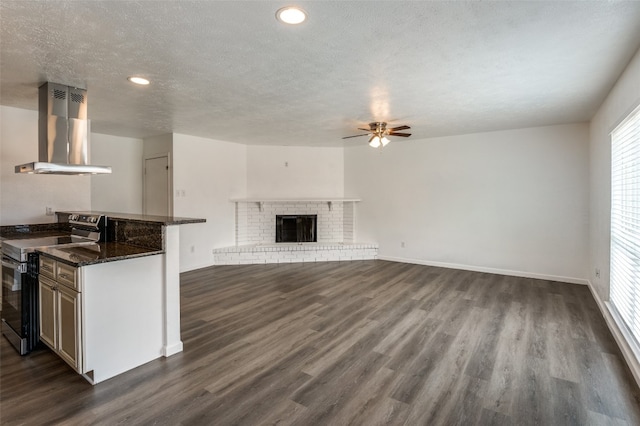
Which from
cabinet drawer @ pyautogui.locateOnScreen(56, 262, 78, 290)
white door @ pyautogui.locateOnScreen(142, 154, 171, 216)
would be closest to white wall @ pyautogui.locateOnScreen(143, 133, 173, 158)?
white door @ pyautogui.locateOnScreen(142, 154, 171, 216)

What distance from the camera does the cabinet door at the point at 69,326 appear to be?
7.34ft

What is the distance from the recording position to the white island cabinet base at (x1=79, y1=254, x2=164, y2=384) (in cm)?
225

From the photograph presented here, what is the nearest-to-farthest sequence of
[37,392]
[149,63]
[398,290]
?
[37,392] → [149,63] → [398,290]

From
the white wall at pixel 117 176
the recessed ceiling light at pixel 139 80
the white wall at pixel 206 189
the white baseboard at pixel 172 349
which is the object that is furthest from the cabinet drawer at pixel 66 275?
the white wall at pixel 117 176

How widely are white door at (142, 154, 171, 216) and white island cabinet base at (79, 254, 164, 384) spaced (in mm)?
3185

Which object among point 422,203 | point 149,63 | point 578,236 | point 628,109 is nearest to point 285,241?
point 422,203

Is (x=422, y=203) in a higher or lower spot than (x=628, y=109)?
lower

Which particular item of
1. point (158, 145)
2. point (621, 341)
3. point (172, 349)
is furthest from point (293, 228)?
point (621, 341)

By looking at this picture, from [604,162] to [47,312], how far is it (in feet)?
19.1

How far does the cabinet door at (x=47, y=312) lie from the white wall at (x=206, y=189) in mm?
2846

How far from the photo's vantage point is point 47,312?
2562 mm

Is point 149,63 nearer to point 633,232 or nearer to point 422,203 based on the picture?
point 633,232

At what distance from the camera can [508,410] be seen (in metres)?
2.00

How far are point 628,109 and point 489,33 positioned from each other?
1.57m
